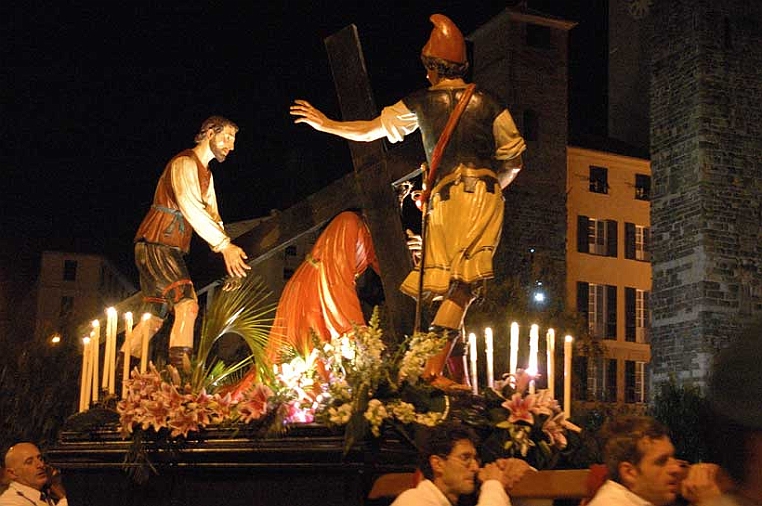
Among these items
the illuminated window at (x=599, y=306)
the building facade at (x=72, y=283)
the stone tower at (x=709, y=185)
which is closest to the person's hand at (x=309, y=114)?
the stone tower at (x=709, y=185)

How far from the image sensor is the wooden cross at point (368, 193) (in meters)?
7.58

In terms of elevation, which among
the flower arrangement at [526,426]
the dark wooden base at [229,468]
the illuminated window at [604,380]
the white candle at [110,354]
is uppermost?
the illuminated window at [604,380]

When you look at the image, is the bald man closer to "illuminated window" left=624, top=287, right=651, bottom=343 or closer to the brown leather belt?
the brown leather belt

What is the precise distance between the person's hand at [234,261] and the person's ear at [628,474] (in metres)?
3.93

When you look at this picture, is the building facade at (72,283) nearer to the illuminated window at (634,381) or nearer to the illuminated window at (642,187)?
the illuminated window at (642,187)

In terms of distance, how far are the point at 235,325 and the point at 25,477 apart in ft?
5.53

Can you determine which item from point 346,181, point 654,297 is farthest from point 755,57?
point 346,181

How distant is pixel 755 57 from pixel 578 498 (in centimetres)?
3436

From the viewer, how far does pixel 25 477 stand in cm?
812

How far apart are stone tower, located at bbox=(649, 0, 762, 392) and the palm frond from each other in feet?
97.6

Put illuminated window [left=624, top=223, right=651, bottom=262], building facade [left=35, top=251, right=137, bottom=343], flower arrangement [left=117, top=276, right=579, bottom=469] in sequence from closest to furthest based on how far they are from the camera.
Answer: flower arrangement [left=117, top=276, right=579, bottom=469] < illuminated window [left=624, top=223, right=651, bottom=262] < building facade [left=35, top=251, right=137, bottom=343]

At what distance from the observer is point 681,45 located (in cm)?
3791

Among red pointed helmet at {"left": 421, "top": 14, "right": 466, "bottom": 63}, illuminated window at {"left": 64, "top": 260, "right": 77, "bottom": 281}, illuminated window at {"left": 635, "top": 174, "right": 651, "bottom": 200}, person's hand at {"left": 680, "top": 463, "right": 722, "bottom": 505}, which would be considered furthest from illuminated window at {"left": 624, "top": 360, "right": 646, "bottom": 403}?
person's hand at {"left": 680, "top": 463, "right": 722, "bottom": 505}

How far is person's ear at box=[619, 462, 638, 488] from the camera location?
4.54 m
